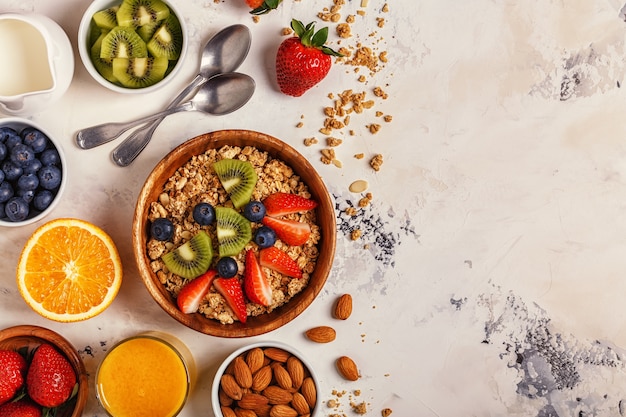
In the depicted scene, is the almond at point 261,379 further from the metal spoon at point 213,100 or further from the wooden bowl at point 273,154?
the metal spoon at point 213,100

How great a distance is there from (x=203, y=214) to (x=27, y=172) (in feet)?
1.64

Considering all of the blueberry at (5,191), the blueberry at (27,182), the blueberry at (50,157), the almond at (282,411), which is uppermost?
the blueberry at (50,157)

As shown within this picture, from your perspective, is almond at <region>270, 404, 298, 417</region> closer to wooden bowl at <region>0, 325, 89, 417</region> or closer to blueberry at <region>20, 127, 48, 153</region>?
wooden bowl at <region>0, 325, 89, 417</region>

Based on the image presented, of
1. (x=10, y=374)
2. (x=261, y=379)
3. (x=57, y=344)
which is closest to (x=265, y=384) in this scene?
(x=261, y=379)

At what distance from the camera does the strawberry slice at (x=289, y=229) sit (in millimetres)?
1798

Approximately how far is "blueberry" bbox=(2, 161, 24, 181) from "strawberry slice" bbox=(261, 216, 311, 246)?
0.69 metres

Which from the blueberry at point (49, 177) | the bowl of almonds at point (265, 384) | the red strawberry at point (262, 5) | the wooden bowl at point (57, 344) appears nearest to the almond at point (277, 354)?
the bowl of almonds at point (265, 384)

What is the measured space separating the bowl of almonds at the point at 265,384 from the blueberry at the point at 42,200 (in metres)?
0.67

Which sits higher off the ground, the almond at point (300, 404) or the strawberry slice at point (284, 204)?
the strawberry slice at point (284, 204)

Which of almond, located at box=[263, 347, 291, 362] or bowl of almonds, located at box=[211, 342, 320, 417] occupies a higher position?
almond, located at box=[263, 347, 291, 362]

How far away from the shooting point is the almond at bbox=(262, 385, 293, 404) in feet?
6.07

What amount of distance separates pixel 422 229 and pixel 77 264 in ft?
3.34

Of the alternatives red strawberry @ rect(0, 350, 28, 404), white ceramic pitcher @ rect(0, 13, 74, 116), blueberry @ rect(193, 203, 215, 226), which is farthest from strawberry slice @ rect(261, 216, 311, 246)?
red strawberry @ rect(0, 350, 28, 404)

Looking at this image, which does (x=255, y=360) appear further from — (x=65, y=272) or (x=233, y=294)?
(x=65, y=272)
